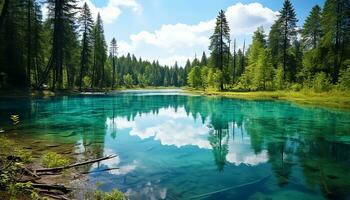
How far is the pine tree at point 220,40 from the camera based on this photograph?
6494cm

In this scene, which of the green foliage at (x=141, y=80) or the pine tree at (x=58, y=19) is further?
the green foliage at (x=141, y=80)

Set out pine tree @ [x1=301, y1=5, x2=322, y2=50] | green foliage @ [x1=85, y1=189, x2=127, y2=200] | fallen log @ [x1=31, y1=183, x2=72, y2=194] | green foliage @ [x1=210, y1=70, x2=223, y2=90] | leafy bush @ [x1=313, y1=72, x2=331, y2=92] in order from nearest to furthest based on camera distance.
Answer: fallen log @ [x1=31, y1=183, x2=72, y2=194] < green foliage @ [x1=85, y1=189, x2=127, y2=200] < leafy bush @ [x1=313, y1=72, x2=331, y2=92] < pine tree @ [x1=301, y1=5, x2=322, y2=50] < green foliage @ [x1=210, y1=70, x2=223, y2=90]

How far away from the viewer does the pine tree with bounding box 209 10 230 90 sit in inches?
2557

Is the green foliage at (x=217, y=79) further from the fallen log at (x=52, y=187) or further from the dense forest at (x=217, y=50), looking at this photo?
the fallen log at (x=52, y=187)

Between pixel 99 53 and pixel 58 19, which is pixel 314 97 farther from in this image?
pixel 99 53

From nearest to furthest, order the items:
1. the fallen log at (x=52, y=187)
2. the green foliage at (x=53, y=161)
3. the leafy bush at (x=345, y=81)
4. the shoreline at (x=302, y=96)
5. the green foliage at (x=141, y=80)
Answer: the fallen log at (x=52, y=187) → the green foliage at (x=53, y=161) → the shoreline at (x=302, y=96) → the leafy bush at (x=345, y=81) → the green foliage at (x=141, y=80)

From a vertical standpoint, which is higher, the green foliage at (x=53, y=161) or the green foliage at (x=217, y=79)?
the green foliage at (x=217, y=79)

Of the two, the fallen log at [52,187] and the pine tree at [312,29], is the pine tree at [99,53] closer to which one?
the pine tree at [312,29]

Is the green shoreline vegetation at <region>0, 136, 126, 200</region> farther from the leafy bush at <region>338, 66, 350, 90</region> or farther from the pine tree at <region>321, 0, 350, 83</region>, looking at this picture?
the pine tree at <region>321, 0, 350, 83</region>

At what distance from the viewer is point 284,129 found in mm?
20391

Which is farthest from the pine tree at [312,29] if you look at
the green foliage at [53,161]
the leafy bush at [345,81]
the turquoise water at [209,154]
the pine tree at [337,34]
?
the green foliage at [53,161]

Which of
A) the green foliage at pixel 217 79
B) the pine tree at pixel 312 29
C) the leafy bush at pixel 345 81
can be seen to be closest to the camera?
the leafy bush at pixel 345 81

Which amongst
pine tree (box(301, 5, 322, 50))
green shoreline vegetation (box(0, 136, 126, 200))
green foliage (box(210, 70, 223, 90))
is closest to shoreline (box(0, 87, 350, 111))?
green foliage (box(210, 70, 223, 90))

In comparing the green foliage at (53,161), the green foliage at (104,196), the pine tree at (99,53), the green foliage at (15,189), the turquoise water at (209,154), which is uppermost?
the pine tree at (99,53)
